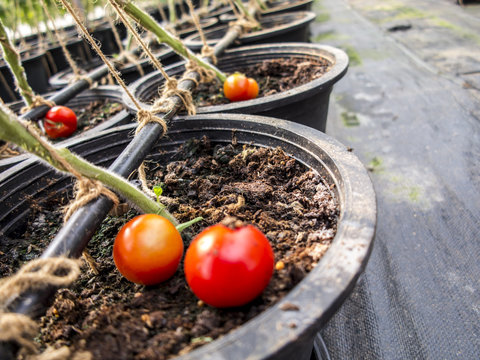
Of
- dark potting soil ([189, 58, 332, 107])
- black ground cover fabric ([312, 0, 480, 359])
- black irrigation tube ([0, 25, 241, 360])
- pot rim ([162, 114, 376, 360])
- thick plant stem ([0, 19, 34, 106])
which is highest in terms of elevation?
thick plant stem ([0, 19, 34, 106])

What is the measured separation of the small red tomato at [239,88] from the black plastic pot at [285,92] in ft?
0.99

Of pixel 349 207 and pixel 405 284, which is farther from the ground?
pixel 349 207

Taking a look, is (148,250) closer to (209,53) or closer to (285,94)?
(285,94)

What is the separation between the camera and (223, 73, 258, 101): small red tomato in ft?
6.03

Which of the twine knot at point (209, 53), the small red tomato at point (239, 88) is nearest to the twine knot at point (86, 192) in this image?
the small red tomato at point (239, 88)

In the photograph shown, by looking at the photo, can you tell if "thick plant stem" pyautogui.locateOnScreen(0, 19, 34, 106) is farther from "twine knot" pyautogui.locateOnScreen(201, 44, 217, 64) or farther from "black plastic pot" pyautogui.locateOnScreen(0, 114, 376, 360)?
"twine knot" pyautogui.locateOnScreen(201, 44, 217, 64)

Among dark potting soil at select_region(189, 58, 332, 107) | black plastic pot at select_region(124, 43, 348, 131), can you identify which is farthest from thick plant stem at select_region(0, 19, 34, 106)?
dark potting soil at select_region(189, 58, 332, 107)

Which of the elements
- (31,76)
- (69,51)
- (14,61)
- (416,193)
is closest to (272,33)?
(416,193)

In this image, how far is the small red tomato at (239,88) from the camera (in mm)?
1837

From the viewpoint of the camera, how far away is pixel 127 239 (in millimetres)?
840

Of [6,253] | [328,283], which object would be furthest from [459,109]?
[6,253]

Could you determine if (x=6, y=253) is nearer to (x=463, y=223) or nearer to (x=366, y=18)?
(x=463, y=223)

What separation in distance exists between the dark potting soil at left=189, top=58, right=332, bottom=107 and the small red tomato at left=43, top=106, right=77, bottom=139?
72 centimetres

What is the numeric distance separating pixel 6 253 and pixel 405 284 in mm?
1534
